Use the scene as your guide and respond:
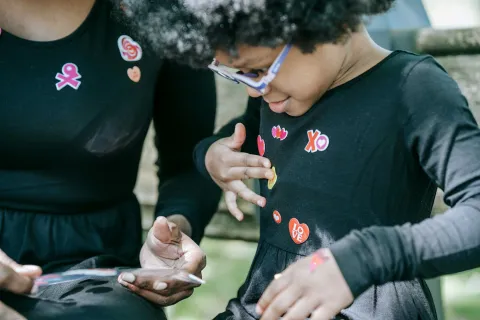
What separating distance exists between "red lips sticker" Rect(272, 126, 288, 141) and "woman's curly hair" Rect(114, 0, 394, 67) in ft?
0.85

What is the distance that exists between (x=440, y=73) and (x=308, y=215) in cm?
35

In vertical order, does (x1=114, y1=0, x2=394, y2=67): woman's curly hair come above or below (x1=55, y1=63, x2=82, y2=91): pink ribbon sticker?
above

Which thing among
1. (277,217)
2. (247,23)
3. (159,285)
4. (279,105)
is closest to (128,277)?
(159,285)

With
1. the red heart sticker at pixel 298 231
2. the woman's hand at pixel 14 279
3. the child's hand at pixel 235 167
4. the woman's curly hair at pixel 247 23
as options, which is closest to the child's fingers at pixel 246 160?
the child's hand at pixel 235 167

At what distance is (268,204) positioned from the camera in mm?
1573

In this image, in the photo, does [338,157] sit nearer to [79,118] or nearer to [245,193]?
[245,193]

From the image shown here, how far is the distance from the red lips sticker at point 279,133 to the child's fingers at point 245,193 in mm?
115

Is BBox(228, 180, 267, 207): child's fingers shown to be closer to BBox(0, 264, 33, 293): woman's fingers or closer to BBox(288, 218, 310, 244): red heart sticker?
BBox(288, 218, 310, 244): red heart sticker

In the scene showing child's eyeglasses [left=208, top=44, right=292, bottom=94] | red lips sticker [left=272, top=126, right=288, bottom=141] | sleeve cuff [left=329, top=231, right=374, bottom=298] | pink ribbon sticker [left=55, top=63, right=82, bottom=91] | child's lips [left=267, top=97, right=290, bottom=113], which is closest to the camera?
sleeve cuff [left=329, top=231, right=374, bottom=298]

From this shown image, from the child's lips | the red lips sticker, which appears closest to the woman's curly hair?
the child's lips

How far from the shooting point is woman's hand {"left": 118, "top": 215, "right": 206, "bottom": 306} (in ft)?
4.89

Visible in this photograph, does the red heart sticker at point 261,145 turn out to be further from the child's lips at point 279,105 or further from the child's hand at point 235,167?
the child's lips at point 279,105

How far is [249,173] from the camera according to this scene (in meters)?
1.54

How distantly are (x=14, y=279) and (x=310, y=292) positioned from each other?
52cm
